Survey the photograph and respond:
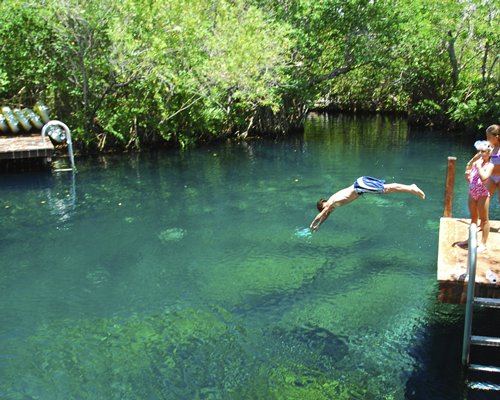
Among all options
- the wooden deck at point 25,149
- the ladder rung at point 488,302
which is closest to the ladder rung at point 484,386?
the ladder rung at point 488,302

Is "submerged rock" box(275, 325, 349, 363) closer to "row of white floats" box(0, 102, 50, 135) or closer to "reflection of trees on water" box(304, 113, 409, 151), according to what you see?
"row of white floats" box(0, 102, 50, 135)

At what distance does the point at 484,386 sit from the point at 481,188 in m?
2.56

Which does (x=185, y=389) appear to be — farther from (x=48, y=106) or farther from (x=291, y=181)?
(x=48, y=106)

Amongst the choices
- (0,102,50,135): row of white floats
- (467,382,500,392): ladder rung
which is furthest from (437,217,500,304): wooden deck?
(0,102,50,135): row of white floats

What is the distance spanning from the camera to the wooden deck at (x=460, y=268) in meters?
6.39

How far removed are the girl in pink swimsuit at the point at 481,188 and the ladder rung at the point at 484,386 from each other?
1706mm

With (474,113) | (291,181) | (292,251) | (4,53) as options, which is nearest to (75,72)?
(4,53)

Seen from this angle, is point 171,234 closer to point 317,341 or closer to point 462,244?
point 317,341

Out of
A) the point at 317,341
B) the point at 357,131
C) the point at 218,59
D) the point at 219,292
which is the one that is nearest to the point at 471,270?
the point at 317,341

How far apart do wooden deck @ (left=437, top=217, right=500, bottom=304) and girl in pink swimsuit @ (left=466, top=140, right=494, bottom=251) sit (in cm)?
25

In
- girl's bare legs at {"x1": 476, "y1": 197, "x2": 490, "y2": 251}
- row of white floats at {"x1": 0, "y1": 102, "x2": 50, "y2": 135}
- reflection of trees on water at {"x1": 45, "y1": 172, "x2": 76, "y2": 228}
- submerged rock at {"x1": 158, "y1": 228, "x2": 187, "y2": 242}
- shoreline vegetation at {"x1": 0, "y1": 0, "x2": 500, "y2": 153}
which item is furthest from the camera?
row of white floats at {"x1": 0, "y1": 102, "x2": 50, "y2": 135}

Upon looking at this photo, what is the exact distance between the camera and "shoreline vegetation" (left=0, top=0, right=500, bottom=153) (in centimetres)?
1886

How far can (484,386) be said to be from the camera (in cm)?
676

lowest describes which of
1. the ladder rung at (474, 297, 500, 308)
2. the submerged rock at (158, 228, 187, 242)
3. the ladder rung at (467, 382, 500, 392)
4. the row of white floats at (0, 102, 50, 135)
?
the ladder rung at (467, 382, 500, 392)
